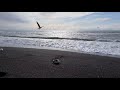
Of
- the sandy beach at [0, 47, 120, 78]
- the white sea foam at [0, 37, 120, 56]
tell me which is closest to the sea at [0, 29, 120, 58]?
the white sea foam at [0, 37, 120, 56]

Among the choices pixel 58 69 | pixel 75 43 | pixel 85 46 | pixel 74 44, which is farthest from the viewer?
pixel 75 43

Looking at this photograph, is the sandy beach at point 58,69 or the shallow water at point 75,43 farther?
the shallow water at point 75,43

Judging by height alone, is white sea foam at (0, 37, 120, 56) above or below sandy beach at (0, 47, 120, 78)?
below

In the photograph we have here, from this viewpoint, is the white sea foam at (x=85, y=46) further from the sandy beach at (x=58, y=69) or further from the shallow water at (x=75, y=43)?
the sandy beach at (x=58, y=69)

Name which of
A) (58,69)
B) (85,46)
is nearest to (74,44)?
(85,46)

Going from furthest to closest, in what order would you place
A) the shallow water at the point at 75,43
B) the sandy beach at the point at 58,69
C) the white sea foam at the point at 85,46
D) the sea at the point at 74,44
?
the shallow water at the point at 75,43 < the sea at the point at 74,44 < the white sea foam at the point at 85,46 < the sandy beach at the point at 58,69

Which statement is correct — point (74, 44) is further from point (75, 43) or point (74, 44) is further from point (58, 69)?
point (58, 69)

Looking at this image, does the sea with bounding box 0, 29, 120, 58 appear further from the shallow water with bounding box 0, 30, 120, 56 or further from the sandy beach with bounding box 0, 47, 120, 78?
the sandy beach with bounding box 0, 47, 120, 78

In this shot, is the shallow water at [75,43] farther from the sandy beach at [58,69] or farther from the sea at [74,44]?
the sandy beach at [58,69]

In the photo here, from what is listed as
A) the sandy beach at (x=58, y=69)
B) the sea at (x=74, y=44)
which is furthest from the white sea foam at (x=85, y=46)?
the sandy beach at (x=58, y=69)

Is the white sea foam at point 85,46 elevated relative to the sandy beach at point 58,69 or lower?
lower

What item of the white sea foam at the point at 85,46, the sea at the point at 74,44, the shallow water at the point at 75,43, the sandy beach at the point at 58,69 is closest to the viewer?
the sandy beach at the point at 58,69
